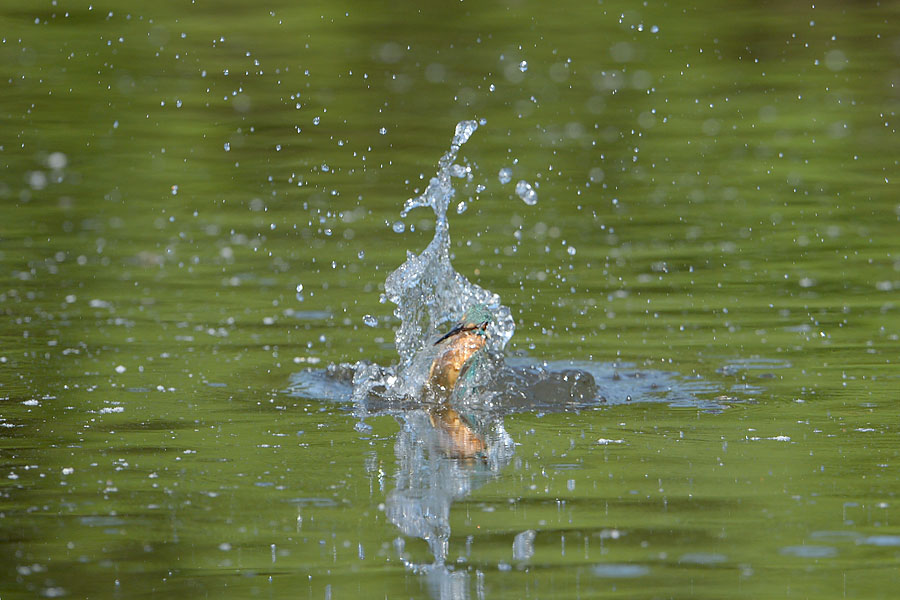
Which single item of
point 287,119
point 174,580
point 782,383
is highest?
point 287,119

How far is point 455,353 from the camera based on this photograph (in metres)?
7.57

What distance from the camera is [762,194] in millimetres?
12523

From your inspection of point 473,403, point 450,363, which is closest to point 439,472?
point 473,403

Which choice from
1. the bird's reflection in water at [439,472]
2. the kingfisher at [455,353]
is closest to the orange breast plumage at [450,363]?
the kingfisher at [455,353]

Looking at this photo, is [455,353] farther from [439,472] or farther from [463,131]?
[463,131]

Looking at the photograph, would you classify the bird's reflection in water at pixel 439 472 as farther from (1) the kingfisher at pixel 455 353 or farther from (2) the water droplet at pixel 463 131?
(2) the water droplet at pixel 463 131

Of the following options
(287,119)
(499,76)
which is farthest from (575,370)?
(499,76)

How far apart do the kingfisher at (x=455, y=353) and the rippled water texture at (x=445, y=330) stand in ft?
0.29

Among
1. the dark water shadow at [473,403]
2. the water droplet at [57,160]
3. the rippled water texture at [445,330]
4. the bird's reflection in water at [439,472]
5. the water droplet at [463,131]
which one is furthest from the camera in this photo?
the water droplet at [57,160]

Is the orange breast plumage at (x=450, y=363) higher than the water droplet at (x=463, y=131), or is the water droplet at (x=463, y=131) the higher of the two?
the water droplet at (x=463, y=131)

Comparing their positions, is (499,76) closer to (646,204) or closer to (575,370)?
(646,204)

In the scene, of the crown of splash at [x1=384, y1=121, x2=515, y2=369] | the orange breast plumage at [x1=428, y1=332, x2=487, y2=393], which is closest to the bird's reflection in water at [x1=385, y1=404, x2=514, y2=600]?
the orange breast plumage at [x1=428, y1=332, x2=487, y2=393]

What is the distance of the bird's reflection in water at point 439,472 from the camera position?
5020 millimetres

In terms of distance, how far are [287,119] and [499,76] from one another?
3605 millimetres
